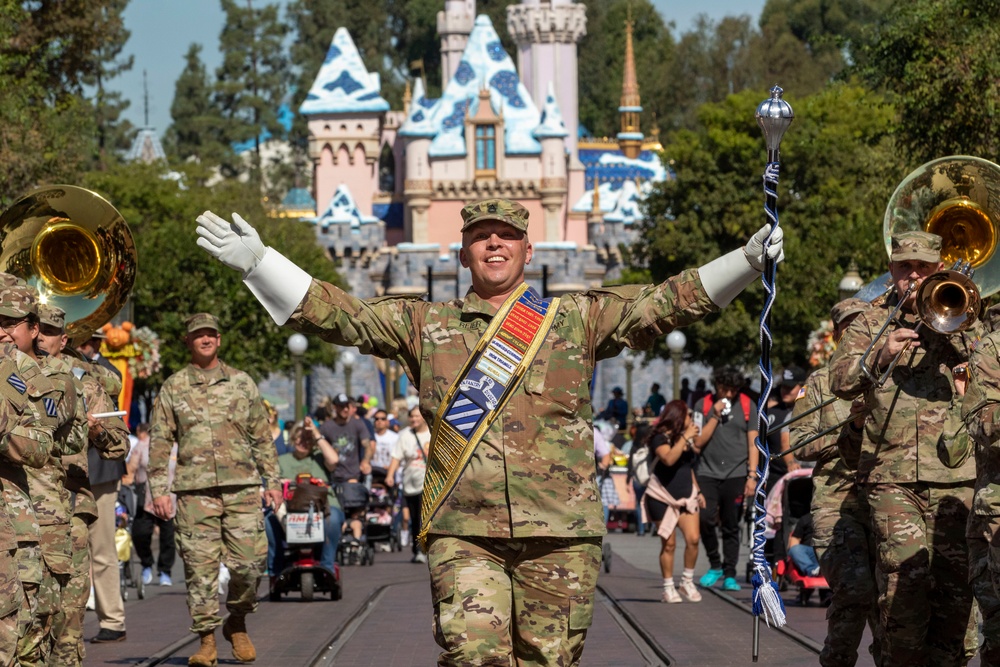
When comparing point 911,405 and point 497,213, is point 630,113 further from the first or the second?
point 497,213

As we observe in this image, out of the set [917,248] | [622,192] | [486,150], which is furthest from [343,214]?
[917,248]

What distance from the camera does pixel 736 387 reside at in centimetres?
1728

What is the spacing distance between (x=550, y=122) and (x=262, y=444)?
75.9 meters

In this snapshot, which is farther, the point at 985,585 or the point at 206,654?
the point at 206,654

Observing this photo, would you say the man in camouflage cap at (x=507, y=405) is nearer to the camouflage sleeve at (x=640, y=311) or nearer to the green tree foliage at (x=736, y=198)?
the camouflage sleeve at (x=640, y=311)

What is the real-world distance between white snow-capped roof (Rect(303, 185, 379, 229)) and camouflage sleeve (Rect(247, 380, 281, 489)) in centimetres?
7729

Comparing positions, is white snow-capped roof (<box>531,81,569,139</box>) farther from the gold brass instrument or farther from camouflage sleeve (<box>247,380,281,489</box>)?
the gold brass instrument

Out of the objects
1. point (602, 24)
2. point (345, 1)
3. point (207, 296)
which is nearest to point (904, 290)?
point (207, 296)

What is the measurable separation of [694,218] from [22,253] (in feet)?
166

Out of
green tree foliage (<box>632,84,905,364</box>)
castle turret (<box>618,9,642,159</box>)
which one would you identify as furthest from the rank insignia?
castle turret (<box>618,9,642,159</box>)

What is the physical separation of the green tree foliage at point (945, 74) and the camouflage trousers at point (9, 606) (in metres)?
15.1

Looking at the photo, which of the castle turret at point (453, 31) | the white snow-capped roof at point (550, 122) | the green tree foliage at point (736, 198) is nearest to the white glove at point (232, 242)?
the green tree foliage at point (736, 198)

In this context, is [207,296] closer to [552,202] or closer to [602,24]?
[552,202]

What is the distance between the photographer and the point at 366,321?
745cm
